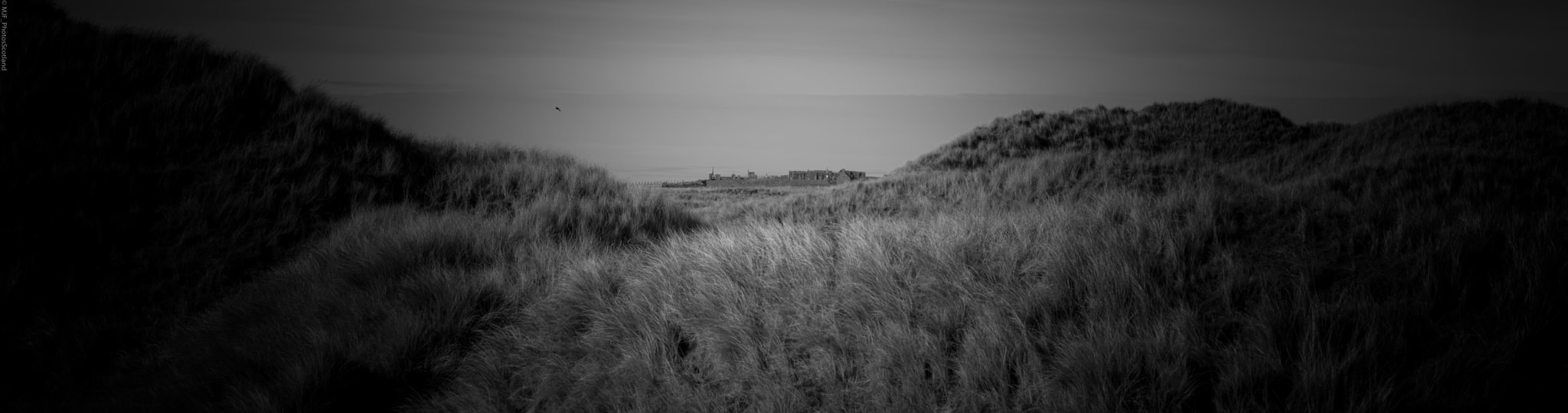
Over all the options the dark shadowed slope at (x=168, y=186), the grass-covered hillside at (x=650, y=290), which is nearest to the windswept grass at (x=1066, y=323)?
the grass-covered hillside at (x=650, y=290)

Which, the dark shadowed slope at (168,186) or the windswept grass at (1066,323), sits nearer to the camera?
the windswept grass at (1066,323)

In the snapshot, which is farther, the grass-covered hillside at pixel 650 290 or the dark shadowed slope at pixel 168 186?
the dark shadowed slope at pixel 168 186

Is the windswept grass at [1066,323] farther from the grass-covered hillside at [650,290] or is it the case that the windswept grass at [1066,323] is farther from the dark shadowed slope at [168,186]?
the dark shadowed slope at [168,186]

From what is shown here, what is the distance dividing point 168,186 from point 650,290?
666 cm

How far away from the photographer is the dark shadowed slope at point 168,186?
17.3ft

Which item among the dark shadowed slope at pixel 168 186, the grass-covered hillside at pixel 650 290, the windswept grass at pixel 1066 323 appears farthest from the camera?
the dark shadowed slope at pixel 168 186

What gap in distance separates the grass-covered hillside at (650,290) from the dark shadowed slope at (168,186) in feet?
0.11

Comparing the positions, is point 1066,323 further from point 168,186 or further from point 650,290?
point 168,186

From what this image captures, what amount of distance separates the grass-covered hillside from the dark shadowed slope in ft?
0.11

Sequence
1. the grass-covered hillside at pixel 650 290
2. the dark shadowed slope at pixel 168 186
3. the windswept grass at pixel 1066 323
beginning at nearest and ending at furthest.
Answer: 1. the windswept grass at pixel 1066 323
2. the grass-covered hillside at pixel 650 290
3. the dark shadowed slope at pixel 168 186

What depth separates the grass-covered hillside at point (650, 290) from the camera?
2.68 meters

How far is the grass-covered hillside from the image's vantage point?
2.68 metres

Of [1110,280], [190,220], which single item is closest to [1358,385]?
[1110,280]

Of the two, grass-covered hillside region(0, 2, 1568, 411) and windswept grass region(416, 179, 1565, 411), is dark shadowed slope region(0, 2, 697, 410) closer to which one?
grass-covered hillside region(0, 2, 1568, 411)
